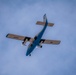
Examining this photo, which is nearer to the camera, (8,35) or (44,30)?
(44,30)

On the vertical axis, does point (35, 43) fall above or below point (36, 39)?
below

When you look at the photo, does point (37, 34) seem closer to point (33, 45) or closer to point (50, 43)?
point (33, 45)

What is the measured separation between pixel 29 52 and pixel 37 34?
516cm

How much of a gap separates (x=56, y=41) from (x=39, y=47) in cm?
558

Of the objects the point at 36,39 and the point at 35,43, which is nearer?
the point at 36,39

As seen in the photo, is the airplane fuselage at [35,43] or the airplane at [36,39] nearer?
the airplane fuselage at [35,43]

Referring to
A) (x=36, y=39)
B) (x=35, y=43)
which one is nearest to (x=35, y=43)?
(x=35, y=43)

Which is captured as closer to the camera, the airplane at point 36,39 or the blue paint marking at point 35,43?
the blue paint marking at point 35,43

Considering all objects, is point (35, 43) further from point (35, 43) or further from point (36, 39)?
point (36, 39)

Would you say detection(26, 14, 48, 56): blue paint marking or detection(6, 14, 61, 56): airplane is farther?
detection(6, 14, 61, 56): airplane

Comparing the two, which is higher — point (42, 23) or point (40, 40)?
point (42, 23)

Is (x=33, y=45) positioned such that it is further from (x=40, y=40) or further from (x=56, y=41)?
(x=56, y=41)

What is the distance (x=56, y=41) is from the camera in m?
62.2

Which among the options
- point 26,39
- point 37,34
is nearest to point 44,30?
point 37,34
